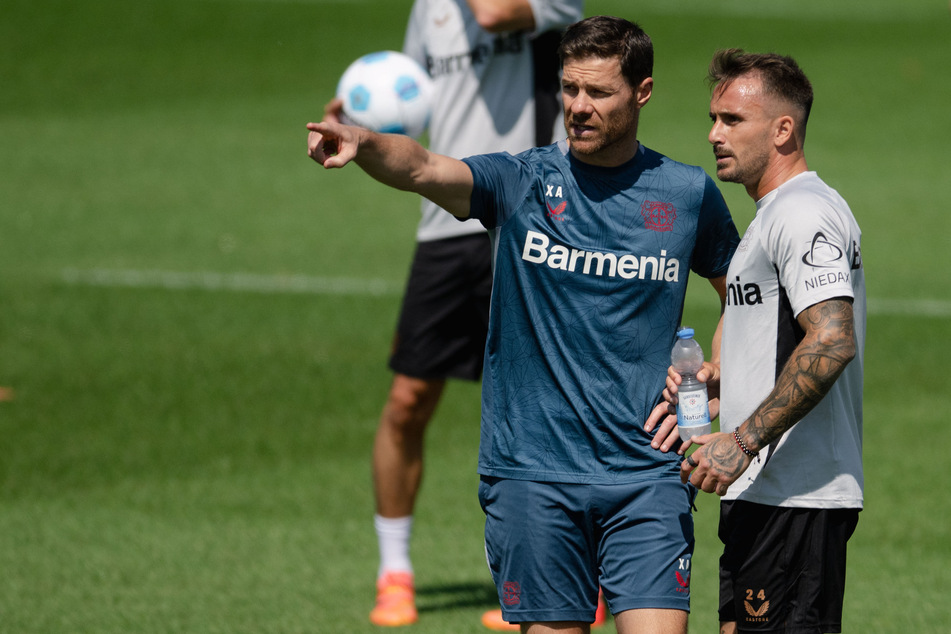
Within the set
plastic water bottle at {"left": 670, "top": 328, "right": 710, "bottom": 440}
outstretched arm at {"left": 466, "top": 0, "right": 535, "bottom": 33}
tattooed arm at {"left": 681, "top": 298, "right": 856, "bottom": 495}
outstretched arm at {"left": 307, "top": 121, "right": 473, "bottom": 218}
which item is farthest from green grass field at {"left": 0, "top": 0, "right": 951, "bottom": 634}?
outstretched arm at {"left": 466, "top": 0, "right": 535, "bottom": 33}

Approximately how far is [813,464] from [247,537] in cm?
392

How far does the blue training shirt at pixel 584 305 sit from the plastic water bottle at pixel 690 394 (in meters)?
0.13

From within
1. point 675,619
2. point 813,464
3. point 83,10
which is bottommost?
point 675,619

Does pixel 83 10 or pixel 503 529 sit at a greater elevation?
pixel 83 10

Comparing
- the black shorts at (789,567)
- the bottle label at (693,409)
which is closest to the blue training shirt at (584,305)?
the bottle label at (693,409)

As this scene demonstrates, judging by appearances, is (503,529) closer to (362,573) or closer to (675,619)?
(675,619)

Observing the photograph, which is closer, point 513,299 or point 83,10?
point 513,299

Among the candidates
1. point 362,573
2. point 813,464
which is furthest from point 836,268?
point 362,573

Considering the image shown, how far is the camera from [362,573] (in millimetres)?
6934

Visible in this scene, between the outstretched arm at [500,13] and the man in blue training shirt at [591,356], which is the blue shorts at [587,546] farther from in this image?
the outstretched arm at [500,13]

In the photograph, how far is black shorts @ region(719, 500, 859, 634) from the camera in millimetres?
4191

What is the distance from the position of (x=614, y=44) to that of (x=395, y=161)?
868mm

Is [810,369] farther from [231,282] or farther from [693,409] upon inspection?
[231,282]

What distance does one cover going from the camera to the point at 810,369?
3.88 m
